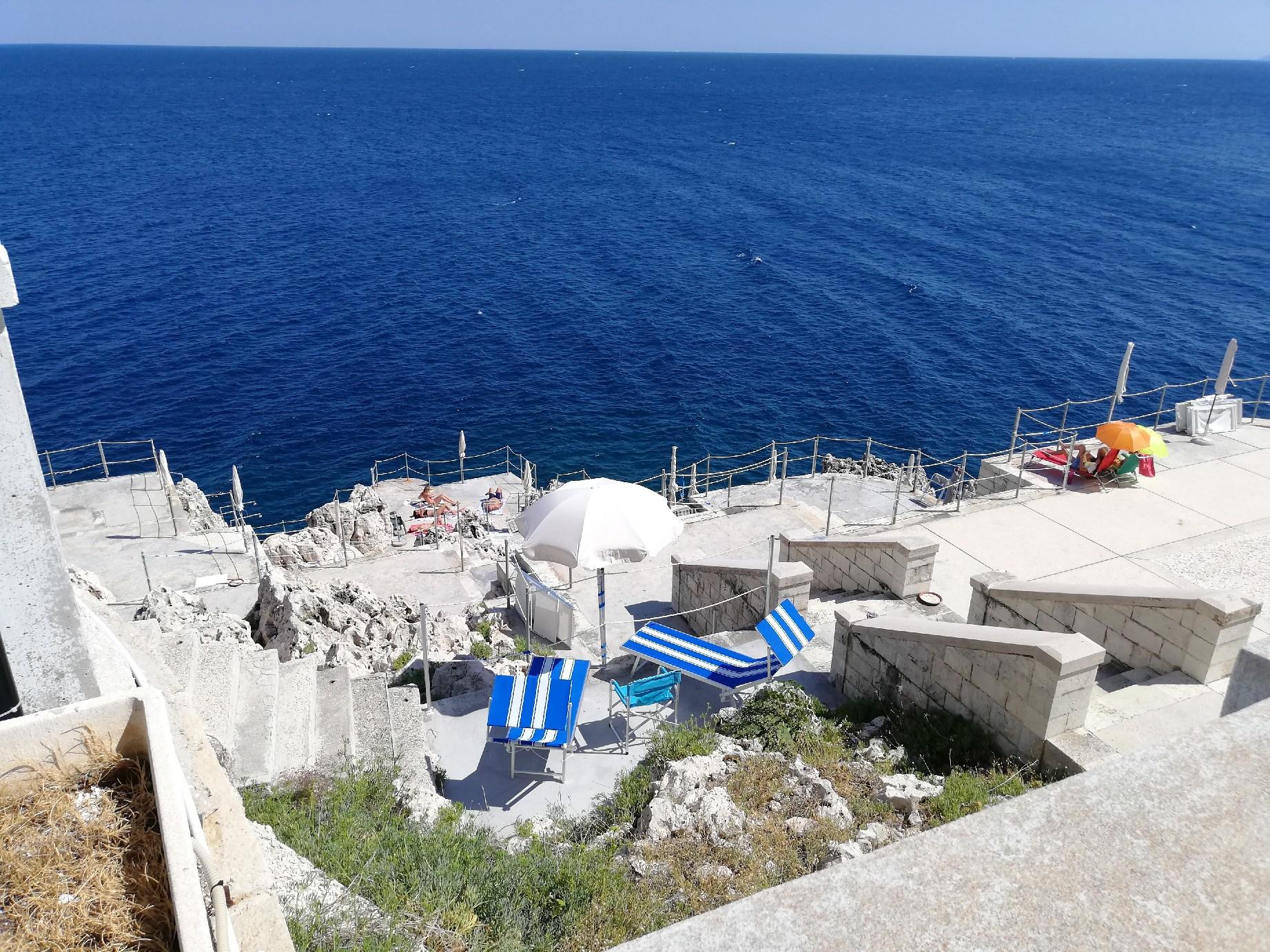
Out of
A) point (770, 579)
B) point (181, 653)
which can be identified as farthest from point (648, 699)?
point (181, 653)

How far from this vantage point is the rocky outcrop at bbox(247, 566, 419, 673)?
13062mm

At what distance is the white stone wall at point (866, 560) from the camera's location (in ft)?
40.7


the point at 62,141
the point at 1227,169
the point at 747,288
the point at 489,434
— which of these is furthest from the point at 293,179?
the point at 1227,169

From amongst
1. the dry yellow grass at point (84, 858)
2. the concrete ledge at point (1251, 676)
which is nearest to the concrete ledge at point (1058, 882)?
the concrete ledge at point (1251, 676)

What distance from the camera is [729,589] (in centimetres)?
1316

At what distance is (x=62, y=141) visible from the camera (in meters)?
113

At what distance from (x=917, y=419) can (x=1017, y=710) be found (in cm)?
3338

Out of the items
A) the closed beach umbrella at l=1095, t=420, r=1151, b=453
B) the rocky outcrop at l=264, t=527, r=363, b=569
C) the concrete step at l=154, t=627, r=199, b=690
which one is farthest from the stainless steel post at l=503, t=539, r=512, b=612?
the closed beach umbrella at l=1095, t=420, r=1151, b=453

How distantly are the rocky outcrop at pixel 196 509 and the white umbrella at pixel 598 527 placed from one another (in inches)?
593

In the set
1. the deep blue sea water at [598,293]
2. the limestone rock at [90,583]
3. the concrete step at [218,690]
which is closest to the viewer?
the concrete step at [218,690]

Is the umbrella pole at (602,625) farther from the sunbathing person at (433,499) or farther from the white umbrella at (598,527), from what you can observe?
the sunbathing person at (433,499)

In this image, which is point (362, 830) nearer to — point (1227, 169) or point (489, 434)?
point (489, 434)

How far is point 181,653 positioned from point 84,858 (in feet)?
22.9

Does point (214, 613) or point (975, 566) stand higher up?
point (975, 566)
